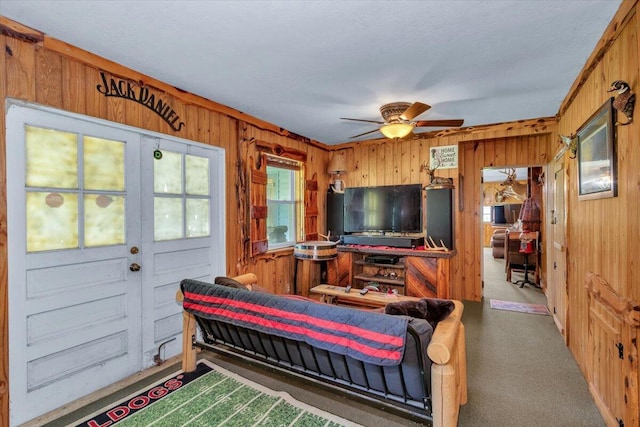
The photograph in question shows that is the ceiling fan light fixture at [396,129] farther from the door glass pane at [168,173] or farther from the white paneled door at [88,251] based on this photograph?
the door glass pane at [168,173]

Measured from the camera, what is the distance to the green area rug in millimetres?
1925

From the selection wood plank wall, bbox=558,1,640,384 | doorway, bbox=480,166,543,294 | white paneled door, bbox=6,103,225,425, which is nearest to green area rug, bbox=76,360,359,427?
white paneled door, bbox=6,103,225,425

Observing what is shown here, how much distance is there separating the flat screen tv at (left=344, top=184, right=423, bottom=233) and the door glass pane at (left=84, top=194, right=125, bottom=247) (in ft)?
10.6

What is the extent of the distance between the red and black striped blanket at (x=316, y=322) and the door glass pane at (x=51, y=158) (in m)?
1.25

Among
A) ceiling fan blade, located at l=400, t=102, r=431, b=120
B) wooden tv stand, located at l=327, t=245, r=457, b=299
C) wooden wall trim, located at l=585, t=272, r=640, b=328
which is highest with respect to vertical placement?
ceiling fan blade, located at l=400, t=102, r=431, b=120

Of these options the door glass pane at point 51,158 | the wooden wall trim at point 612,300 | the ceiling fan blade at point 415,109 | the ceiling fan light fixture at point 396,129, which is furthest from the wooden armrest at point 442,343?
the door glass pane at point 51,158

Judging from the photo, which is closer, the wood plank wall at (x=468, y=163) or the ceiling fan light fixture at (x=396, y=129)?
the ceiling fan light fixture at (x=396, y=129)

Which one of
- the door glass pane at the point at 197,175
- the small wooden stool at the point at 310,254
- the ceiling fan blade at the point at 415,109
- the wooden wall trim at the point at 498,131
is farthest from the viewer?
the small wooden stool at the point at 310,254

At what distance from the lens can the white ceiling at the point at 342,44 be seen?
172cm

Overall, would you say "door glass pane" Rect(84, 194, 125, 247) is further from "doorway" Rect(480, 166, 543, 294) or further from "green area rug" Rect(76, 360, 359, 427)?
"doorway" Rect(480, 166, 543, 294)

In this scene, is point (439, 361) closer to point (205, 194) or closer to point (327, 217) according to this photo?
point (205, 194)

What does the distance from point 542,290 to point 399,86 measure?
445cm

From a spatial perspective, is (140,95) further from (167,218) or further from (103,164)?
(167,218)

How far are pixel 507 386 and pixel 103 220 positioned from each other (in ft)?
10.9
